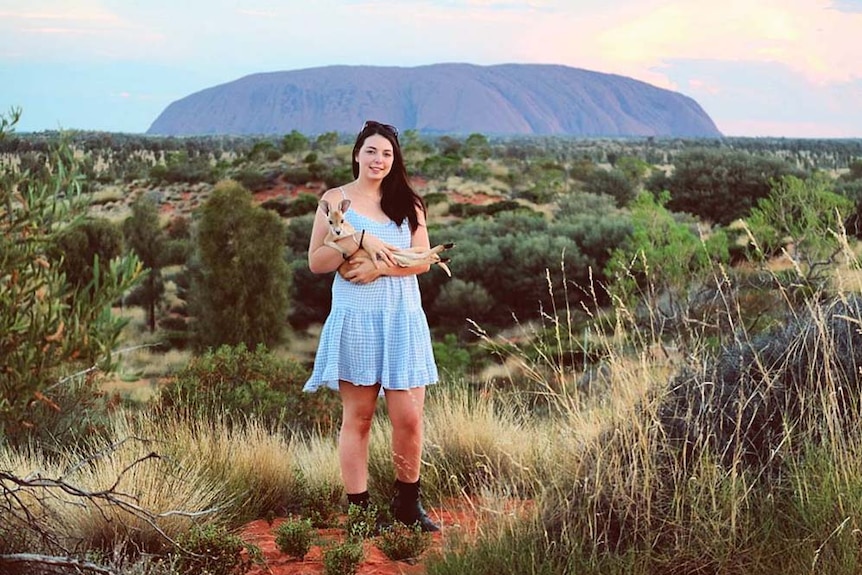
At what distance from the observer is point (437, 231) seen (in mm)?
32062

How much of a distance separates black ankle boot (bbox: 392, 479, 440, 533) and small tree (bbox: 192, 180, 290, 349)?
18.2 metres

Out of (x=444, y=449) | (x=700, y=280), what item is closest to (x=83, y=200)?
(x=444, y=449)

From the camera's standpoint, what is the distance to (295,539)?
4.50m

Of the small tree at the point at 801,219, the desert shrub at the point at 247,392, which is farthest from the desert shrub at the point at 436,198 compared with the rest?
the desert shrub at the point at 247,392

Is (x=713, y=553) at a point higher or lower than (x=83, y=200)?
lower

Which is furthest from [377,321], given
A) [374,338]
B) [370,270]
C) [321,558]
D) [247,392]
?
[247,392]

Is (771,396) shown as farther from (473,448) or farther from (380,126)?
(380,126)

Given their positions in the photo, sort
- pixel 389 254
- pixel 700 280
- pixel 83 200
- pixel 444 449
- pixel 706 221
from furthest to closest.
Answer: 1. pixel 706 221
2. pixel 700 280
3. pixel 444 449
4. pixel 389 254
5. pixel 83 200

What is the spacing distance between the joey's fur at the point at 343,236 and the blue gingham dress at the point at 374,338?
14cm

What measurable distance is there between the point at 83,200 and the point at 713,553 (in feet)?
8.62

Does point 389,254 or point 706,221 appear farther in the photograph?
point 706,221

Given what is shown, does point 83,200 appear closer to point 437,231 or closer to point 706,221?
point 437,231

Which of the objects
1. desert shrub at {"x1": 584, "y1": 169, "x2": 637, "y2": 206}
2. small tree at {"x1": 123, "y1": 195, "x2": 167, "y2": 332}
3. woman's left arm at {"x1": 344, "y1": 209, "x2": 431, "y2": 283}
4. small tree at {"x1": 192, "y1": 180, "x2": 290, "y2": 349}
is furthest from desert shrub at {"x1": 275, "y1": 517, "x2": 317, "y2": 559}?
desert shrub at {"x1": 584, "y1": 169, "x2": 637, "y2": 206}

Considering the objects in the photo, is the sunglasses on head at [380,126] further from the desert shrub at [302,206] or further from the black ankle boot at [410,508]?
the desert shrub at [302,206]
